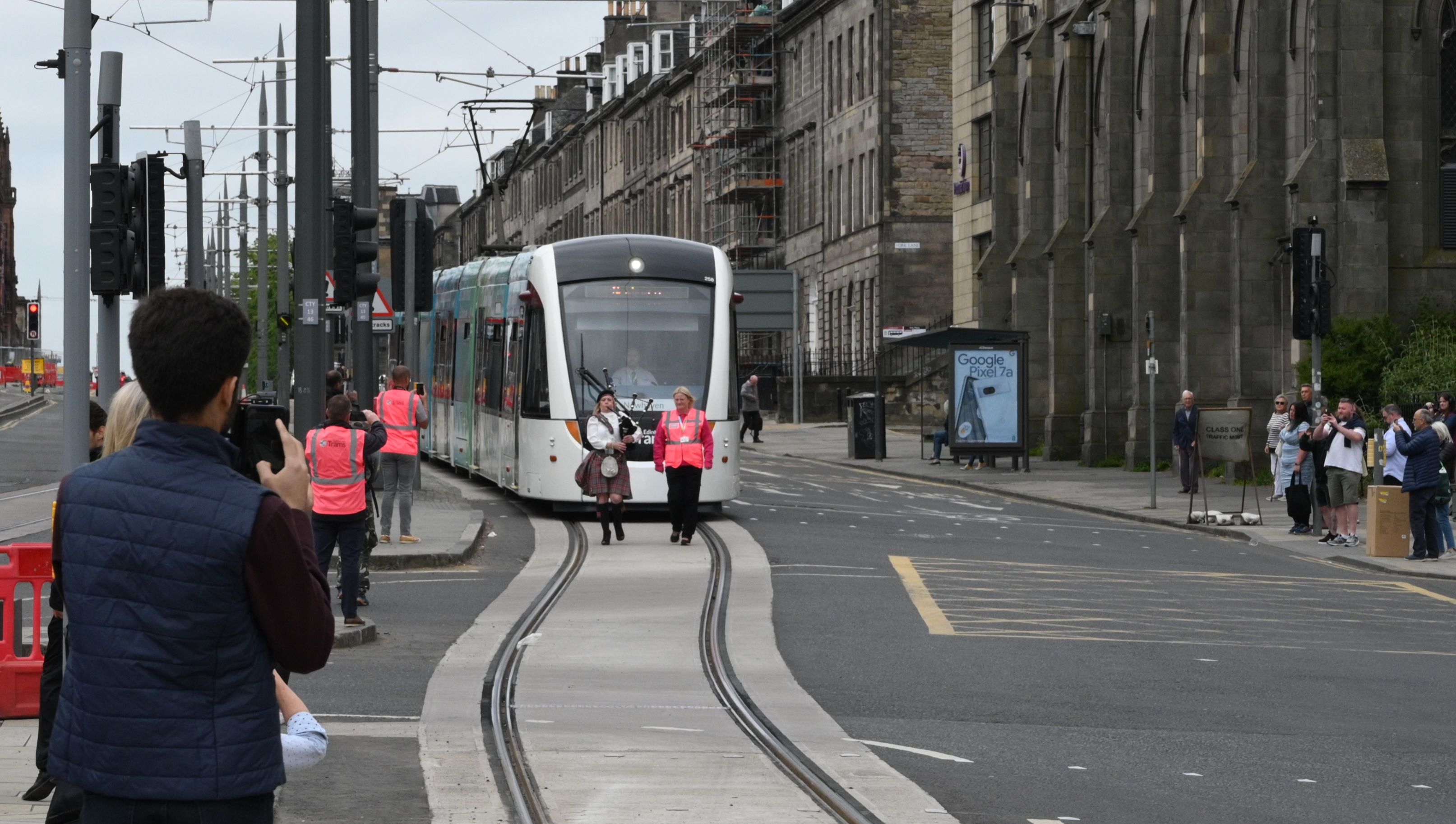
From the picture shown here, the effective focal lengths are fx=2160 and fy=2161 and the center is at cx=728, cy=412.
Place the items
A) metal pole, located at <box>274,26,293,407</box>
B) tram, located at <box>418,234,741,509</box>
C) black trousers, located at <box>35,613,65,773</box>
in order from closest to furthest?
black trousers, located at <box>35,613,65,773</box>, tram, located at <box>418,234,741,509</box>, metal pole, located at <box>274,26,293,407</box>

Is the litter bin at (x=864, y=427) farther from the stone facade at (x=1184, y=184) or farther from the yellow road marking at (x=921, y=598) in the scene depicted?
the yellow road marking at (x=921, y=598)

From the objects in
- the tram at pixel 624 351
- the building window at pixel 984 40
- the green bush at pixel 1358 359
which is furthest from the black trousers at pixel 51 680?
the building window at pixel 984 40

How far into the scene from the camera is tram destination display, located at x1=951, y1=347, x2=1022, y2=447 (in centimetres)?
4028

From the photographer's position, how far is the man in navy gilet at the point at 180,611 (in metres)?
4.05

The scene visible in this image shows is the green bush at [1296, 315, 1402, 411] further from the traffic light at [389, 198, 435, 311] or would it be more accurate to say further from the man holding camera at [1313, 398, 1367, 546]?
the traffic light at [389, 198, 435, 311]

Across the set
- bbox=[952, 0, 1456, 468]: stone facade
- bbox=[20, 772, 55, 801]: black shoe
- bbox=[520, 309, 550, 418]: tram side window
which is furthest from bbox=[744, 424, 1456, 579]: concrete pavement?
bbox=[20, 772, 55, 801]: black shoe

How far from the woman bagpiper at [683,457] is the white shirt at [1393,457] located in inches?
300

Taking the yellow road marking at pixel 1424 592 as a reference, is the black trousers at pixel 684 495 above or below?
above

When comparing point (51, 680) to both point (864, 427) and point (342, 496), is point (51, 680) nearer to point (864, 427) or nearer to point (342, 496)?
point (342, 496)

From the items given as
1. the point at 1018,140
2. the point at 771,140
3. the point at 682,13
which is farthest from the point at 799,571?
the point at 682,13

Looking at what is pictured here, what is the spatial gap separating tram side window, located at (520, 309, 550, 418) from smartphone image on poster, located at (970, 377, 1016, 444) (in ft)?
51.9

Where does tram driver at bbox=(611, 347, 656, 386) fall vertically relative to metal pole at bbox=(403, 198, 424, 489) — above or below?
below

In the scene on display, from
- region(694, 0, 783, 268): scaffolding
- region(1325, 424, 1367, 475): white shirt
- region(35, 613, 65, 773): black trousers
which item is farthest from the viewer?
region(694, 0, 783, 268): scaffolding

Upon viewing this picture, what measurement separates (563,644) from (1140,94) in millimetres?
33287
